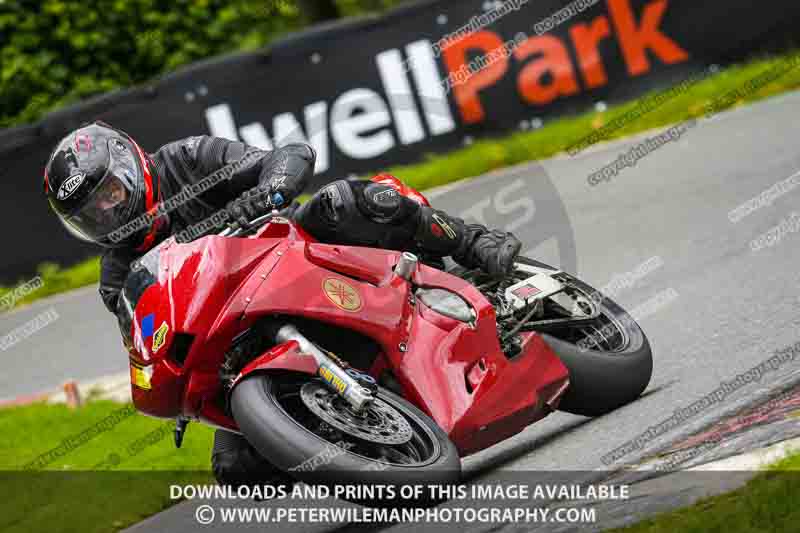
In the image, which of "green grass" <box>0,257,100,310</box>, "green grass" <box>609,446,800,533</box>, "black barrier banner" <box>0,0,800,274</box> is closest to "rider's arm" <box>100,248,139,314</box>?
"green grass" <box>609,446,800,533</box>

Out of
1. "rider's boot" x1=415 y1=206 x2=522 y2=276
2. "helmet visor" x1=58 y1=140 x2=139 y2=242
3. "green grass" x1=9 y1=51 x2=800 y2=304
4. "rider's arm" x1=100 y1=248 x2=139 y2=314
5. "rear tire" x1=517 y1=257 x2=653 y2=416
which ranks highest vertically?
"helmet visor" x1=58 y1=140 x2=139 y2=242

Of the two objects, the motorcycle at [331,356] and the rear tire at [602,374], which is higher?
the motorcycle at [331,356]

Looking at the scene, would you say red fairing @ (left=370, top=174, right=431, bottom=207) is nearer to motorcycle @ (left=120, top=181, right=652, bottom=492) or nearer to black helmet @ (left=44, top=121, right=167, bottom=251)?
motorcycle @ (left=120, top=181, right=652, bottom=492)

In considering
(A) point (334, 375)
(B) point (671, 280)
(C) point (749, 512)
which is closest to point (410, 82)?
(B) point (671, 280)

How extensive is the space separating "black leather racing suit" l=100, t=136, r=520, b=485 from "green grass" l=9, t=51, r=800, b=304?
235 inches

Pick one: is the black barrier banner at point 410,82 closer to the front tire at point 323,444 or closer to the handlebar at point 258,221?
the handlebar at point 258,221

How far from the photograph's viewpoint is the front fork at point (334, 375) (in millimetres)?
4254

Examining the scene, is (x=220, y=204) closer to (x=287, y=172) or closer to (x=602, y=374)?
(x=287, y=172)

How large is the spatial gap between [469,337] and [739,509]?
1.45 metres

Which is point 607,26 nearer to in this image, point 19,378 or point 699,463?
point 19,378

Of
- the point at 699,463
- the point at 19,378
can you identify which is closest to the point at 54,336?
the point at 19,378

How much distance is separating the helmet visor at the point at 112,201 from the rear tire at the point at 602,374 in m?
1.83

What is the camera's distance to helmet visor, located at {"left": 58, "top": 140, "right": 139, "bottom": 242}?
4.71 m

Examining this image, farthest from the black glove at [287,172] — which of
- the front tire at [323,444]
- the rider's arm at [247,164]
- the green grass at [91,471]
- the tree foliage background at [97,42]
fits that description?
the tree foliage background at [97,42]
